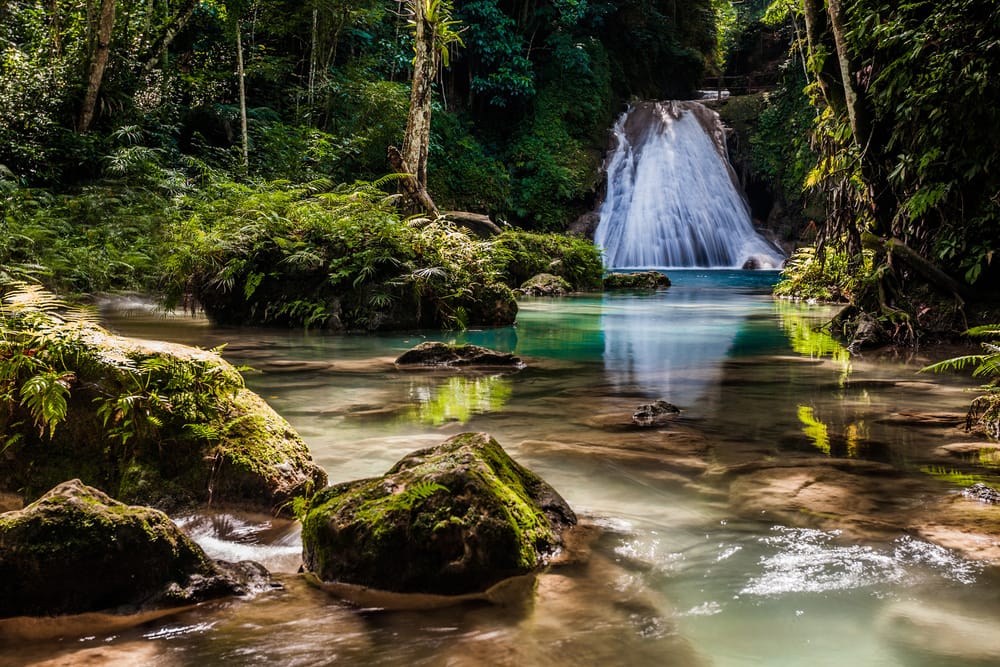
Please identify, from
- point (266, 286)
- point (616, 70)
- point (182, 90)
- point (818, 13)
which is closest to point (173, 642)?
point (266, 286)

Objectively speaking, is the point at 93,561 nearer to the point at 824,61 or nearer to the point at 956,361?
the point at 956,361

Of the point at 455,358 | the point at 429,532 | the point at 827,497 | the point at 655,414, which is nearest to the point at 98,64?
the point at 455,358

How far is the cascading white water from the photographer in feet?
93.9

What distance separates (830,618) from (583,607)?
0.79m

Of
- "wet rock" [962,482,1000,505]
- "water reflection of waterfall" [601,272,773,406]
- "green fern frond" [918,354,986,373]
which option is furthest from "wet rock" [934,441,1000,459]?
"water reflection of waterfall" [601,272,773,406]

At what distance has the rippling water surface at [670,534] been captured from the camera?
6.91 ft

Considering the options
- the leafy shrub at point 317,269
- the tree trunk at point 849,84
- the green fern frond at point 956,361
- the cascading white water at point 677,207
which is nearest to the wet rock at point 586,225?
the cascading white water at point 677,207

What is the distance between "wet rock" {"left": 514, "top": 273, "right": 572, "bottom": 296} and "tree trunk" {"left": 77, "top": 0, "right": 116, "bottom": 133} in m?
10.9

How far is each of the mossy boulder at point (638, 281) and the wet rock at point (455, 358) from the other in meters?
13.3

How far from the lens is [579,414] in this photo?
5.19 m

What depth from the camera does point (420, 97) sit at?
564 inches

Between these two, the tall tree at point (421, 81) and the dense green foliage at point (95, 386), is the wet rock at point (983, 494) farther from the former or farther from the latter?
the tall tree at point (421, 81)

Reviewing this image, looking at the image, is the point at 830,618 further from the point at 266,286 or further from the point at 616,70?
the point at 616,70

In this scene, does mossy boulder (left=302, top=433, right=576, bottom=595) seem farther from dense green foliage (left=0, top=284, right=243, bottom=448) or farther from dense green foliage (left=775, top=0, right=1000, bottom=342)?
dense green foliage (left=775, top=0, right=1000, bottom=342)
